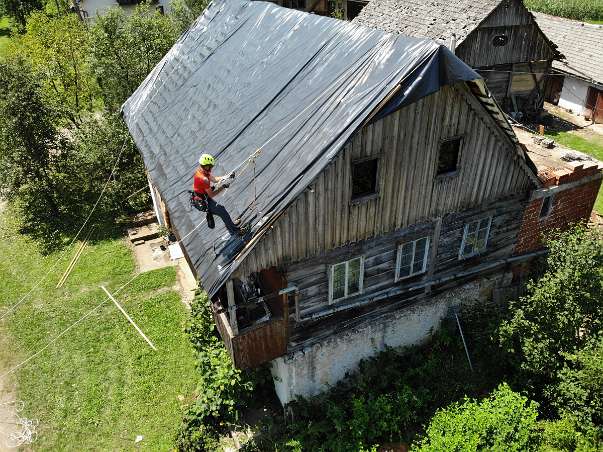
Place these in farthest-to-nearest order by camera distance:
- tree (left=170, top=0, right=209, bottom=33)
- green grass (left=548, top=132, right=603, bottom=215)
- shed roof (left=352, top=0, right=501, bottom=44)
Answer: tree (left=170, top=0, right=209, bottom=33), green grass (left=548, top=132, right=603, bottom=215), shed roof (left=352, top=0, right=501, bottom=44)

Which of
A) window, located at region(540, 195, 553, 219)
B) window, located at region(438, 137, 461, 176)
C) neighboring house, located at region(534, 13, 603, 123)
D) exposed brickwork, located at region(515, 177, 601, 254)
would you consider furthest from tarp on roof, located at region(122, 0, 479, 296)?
neighboring house, located at region(534, 13, 603, 123)

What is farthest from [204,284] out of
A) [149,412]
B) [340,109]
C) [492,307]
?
[492,307]

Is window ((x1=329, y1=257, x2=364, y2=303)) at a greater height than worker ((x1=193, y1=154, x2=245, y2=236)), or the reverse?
worker ((x1=193, y1=154, x2=245, y2=236))

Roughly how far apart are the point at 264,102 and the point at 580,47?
29.1 m

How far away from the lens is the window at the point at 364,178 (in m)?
11.4

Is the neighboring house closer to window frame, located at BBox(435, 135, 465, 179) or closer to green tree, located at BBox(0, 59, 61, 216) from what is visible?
window frame, located at BBox(435, 135, 465, 179)

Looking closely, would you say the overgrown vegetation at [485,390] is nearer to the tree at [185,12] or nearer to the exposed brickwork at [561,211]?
the exposed brickwork at [561,211]

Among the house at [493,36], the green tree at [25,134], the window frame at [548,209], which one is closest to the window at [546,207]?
the window frame at [548,209]

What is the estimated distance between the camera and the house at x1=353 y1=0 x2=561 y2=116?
88.9 feet

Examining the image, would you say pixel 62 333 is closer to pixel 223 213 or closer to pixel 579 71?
pixel 223 213

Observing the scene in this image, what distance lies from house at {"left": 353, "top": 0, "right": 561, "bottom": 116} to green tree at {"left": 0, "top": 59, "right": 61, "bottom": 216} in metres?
20.7

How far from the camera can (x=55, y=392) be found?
1541cm

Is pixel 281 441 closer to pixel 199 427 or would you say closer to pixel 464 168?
pixel 199 427

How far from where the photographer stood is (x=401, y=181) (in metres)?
11.9
